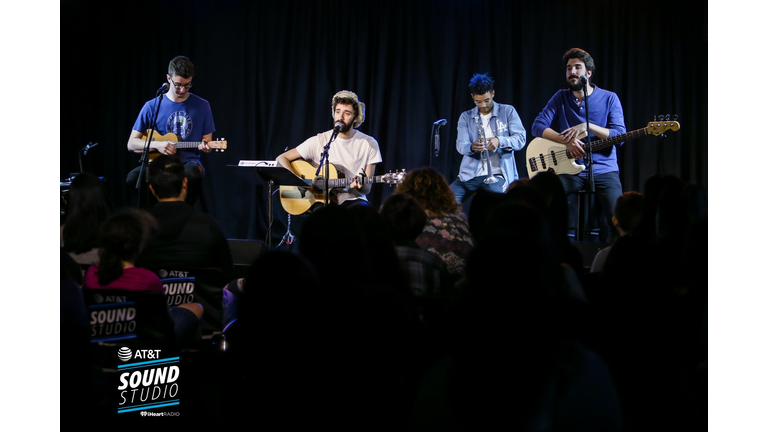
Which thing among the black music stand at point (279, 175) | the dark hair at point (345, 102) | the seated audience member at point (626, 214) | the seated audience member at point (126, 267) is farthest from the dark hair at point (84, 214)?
the dark hair at point (345, 102)

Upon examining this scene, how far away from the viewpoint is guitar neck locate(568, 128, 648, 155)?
212 inches

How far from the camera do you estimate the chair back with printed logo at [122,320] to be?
6.39 ft

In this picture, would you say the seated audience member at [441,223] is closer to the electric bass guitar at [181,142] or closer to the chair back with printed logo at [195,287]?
the chair back with printed logo at [195,287]

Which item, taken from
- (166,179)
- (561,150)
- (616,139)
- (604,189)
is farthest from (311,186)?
(166,179)

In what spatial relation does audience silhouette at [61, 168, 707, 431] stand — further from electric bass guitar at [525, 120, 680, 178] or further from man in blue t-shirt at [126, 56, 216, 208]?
man in blue t-shirt at [126, 56, 216, 208]

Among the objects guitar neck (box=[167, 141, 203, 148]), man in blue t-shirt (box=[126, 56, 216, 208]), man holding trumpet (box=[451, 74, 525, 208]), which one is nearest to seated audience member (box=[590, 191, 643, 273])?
man holding trumpet (box=[451, 74, 525, 208])

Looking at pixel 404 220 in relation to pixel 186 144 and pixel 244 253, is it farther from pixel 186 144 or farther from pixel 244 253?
pixel 186 144

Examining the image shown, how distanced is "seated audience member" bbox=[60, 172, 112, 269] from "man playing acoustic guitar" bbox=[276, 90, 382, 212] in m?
3.03

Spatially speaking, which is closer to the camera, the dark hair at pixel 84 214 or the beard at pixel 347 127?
the dark hair at pixel 84 214

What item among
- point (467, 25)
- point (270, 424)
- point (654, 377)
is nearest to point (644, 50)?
point (467, 25)

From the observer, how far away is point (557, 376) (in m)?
1.11

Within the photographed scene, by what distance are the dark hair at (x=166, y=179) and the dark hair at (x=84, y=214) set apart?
30cm

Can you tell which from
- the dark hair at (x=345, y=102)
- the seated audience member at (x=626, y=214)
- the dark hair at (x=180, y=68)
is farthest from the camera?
the dark hair at (x=345, y=102)
